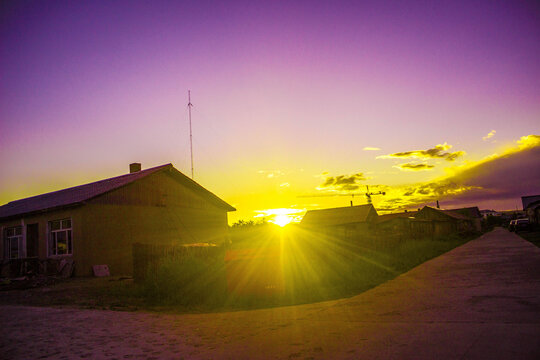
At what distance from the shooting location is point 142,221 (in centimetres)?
2217

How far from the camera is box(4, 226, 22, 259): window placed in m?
23.6

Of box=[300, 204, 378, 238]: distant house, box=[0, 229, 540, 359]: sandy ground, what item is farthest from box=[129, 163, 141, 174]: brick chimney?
box=[300, 204, 378, 238]: distant house

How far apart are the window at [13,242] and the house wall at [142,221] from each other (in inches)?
274

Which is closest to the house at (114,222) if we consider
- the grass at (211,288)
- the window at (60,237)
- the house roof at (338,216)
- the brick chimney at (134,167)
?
the window at (60,237)

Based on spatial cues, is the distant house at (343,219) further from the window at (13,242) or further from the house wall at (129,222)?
A: the window at (13,242)

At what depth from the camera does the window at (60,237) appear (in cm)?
2031

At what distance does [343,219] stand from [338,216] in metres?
1.70

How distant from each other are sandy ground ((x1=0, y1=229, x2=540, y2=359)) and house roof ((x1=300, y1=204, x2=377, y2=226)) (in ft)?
152

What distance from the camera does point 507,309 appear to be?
7.10m


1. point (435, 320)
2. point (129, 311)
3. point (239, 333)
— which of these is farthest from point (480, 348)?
point (129, 311)

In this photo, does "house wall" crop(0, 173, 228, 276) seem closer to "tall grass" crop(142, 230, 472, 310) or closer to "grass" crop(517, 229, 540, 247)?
"tall grass" crop(142, 230, 472, 310)

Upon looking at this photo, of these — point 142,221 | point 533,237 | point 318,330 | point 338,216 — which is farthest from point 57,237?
point 338,216

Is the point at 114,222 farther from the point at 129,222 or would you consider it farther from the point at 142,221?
the point at 142,221

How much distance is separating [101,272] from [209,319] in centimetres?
1325
